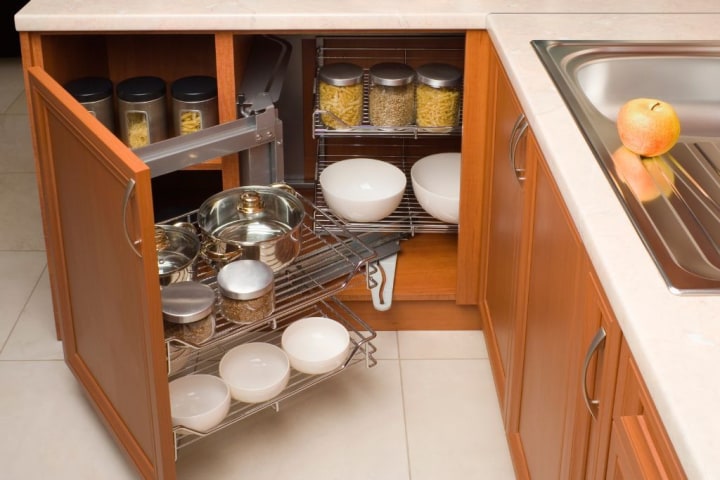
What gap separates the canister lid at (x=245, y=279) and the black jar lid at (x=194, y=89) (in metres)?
0.50

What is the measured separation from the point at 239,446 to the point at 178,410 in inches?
8.9

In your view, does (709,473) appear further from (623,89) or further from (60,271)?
(60,271)

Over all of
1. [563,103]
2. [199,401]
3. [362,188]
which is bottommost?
[199,401]

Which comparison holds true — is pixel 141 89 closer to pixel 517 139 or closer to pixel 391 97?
pixel 391 97

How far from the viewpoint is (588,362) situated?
1.35 meters

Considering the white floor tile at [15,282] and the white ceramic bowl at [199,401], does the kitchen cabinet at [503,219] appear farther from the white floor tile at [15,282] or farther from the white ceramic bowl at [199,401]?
the white floor tile at [15,282]

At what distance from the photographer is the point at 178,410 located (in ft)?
Result: 6.73

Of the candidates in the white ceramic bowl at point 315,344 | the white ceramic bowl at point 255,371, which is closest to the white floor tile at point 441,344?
the white ceramic bowl at point 315,344

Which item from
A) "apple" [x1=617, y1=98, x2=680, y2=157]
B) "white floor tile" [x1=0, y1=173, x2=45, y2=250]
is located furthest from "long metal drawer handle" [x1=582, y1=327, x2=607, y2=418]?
"white floor tile" [x1=0, y1=173, x2=45, y2=250]

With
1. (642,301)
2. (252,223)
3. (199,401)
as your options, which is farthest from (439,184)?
(642,301)

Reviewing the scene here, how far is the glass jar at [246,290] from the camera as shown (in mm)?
2014

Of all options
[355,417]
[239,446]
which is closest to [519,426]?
[355,417]

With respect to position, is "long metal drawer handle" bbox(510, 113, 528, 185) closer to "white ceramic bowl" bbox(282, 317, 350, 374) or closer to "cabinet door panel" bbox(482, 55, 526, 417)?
"cabinet door panel" bbox(482, 55, 526, 417)

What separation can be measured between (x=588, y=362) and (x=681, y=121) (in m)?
0.75
